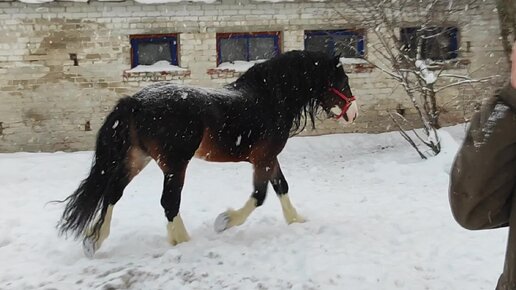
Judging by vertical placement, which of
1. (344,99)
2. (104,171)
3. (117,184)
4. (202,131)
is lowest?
(117,184)

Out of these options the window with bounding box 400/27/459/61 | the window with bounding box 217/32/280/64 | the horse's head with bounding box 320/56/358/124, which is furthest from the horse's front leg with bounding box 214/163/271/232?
the window with bounding box 400/27/459/61

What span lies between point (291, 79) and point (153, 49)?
287 inches

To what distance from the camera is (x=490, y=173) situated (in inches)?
59.6

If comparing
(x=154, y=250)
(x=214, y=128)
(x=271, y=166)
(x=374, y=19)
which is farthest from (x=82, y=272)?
(x=374, y=19)

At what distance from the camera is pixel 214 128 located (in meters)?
4.78

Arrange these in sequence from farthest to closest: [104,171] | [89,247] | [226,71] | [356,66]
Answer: [356,66], [226,71], [104,171], [89,247]

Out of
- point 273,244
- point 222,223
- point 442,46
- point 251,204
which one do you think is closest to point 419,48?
point 442,46

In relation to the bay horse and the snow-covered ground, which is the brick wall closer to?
the snow-covered ground

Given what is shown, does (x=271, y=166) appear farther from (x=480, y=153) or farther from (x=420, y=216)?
(x=480, y=153)

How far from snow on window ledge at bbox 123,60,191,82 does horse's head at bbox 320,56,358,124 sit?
Result: 6.72m

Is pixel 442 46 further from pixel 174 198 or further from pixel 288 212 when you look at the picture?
pixel 174 198

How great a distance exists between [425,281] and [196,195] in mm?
3906

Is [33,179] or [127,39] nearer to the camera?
[33,179]

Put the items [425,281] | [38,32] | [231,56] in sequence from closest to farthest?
[425,281], [38,32], [231,56]
